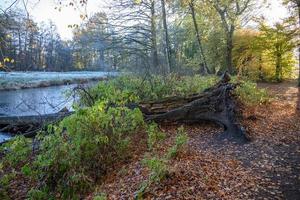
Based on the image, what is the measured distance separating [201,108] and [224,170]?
11.5 ft

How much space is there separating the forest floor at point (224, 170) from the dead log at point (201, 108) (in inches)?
Result: 16.2

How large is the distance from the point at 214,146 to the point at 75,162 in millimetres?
3046

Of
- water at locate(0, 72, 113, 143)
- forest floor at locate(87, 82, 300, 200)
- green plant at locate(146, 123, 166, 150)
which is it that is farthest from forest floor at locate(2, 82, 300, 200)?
water at locate(0, 72, 113, 143)

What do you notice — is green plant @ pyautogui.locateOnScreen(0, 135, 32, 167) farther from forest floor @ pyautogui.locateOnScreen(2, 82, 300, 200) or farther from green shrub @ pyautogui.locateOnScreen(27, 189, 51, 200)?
green shrub @ pyautogui.locateOnScreen(27, 189, 51, 200)

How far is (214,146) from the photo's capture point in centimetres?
664

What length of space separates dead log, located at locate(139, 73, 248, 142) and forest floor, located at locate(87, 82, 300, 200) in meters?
0.41

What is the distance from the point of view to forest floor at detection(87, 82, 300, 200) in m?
4.27

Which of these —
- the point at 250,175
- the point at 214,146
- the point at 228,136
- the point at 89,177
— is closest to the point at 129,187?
the point at 89,177

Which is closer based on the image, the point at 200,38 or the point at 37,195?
the point at 37,195

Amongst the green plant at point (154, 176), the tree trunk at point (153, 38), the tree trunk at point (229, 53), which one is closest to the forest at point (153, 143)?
the green plant at point (154, 176)

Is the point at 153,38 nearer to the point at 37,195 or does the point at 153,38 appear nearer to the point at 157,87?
the point at 157,87

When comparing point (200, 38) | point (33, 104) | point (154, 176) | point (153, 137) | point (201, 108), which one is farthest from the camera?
point (200, 38)

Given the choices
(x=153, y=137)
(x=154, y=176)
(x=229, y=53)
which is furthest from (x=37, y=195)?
(x=229, y=53)

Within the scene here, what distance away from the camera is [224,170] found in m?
5.04
